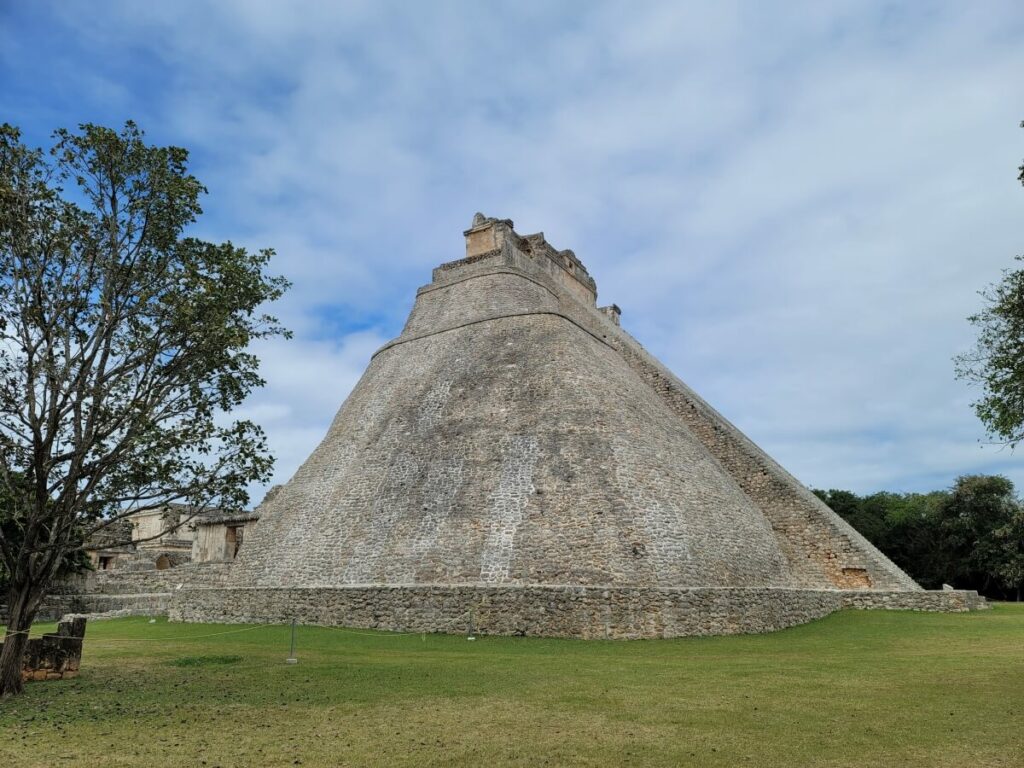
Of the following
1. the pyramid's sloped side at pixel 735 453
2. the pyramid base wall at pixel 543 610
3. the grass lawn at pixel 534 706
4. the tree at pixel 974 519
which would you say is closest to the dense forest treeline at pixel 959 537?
the tree at pixel 974 519

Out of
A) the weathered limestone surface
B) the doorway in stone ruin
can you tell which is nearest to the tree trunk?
the weathered limestone surface

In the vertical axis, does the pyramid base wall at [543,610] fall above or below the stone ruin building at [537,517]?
below

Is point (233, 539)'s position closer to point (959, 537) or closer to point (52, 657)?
point (52, 657)

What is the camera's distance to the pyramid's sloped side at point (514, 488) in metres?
15.8

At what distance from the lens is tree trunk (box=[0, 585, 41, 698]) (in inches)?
351

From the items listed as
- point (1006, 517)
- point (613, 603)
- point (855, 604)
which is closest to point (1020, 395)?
point (613, 603)

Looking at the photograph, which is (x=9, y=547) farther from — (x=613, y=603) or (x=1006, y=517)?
(x=1006, y=517)

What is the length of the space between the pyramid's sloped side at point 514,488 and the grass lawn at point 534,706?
2.65 meters

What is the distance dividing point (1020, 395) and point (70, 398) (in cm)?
1369

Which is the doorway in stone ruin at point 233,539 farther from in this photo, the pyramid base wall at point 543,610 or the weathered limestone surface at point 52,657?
the weathered limestone surface at point 52,657

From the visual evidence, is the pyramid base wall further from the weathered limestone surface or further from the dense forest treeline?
the dense forest treeline

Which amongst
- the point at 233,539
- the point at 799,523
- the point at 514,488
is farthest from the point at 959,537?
the point at 233,539

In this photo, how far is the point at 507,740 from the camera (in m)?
6.43

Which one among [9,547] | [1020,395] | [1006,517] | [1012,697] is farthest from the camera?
[1006,517]
